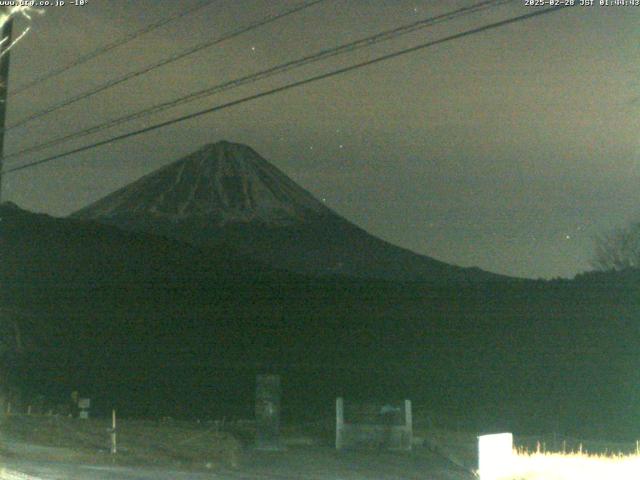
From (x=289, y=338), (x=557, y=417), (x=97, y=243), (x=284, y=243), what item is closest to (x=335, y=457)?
(x=557, y=417)

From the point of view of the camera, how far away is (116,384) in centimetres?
6047

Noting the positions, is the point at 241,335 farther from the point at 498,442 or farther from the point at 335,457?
the point at 498,442

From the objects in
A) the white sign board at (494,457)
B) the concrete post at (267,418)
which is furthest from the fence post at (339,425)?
the white sign board at (494,457)

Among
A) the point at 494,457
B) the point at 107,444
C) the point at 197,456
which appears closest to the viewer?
the point at 494,457

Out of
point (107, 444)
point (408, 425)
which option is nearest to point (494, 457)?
point (107, 444)

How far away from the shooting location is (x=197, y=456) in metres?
16.0

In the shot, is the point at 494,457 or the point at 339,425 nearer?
the point at 494,457

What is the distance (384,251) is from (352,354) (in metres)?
119

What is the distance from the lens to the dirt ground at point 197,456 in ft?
44.8

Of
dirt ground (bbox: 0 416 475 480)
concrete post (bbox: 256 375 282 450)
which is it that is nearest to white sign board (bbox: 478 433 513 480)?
dirt ground (bbox: 0 416 475 480)

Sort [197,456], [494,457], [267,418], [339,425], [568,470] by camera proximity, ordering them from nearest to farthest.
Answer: [494,457], [568,470], [197,456], [267,418], [339,425]

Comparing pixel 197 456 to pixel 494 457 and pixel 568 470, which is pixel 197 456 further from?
pixel 568 470

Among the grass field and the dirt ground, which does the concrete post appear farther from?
the grass field

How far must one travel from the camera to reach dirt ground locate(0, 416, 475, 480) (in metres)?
13.6
